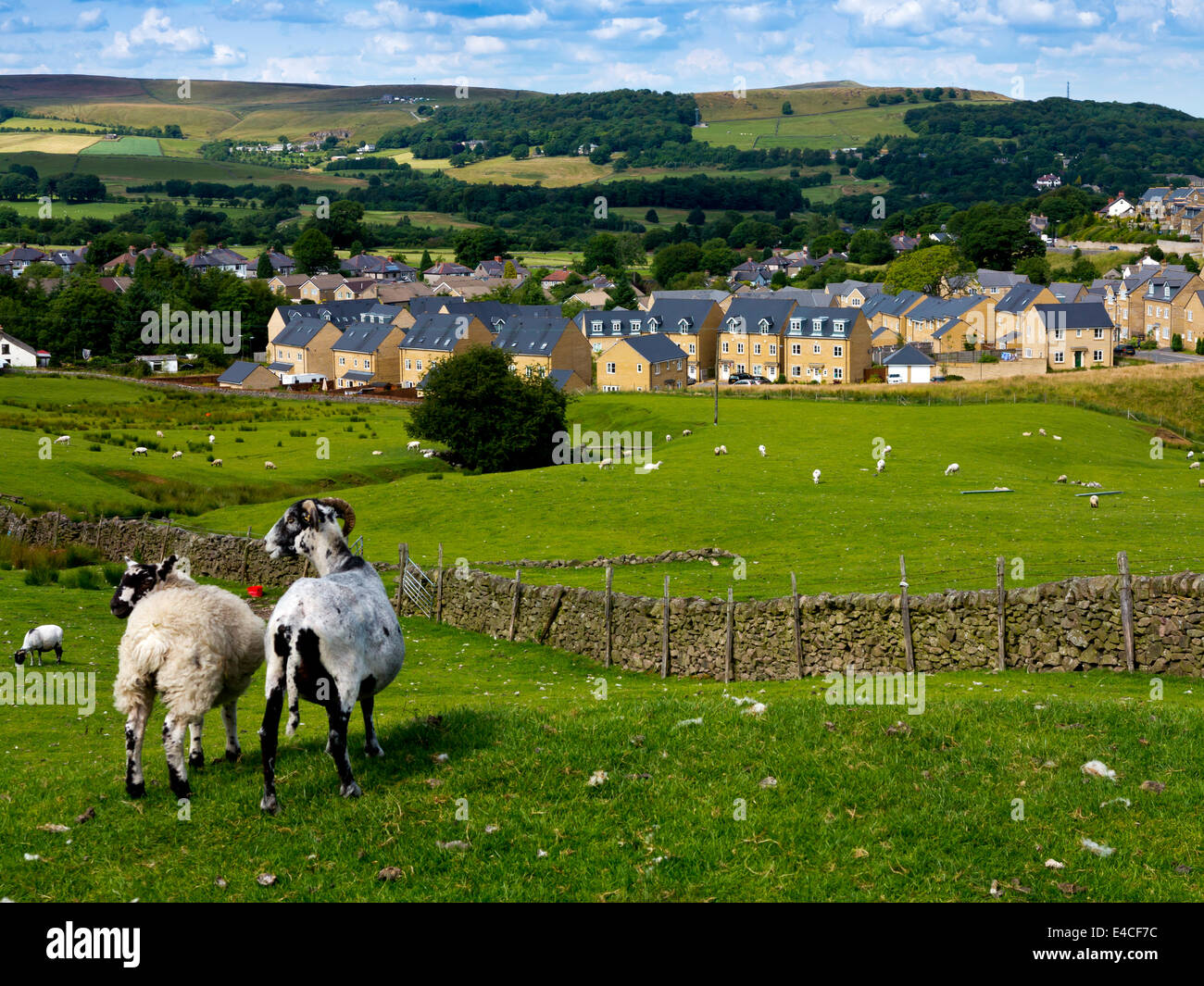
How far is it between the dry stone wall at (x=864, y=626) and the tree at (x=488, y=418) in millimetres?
39872

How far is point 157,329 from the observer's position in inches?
5664

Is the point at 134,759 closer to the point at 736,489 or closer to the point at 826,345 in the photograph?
the point at 736,489

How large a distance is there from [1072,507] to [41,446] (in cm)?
4753

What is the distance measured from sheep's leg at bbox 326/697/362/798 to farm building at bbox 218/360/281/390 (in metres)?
112

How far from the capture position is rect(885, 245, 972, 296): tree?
160125 millimetres

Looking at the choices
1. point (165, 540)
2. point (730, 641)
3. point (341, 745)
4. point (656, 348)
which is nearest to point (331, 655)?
point (341, 745)

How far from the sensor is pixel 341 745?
12.3m

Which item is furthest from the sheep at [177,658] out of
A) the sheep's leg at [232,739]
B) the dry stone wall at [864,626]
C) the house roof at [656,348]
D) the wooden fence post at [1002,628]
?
the house roof at [656,348]

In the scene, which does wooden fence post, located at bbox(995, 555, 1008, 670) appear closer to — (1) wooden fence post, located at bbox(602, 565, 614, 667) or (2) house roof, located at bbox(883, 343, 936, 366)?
(1) wooden fence post, located at bbox(602, 565, 614, 667)

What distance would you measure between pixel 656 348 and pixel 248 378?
4366 cm

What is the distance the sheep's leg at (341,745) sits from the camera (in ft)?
40.2

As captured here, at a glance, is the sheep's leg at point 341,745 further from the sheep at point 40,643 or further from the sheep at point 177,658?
the sheep at point 40,643

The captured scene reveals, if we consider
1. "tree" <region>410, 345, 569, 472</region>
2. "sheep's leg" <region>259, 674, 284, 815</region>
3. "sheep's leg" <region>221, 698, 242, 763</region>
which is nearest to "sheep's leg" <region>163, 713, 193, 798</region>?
"sheep's leg" <region>259, 674, 284, 815</region>

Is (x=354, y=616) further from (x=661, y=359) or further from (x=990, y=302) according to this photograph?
(x=990, y=302)
